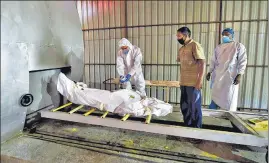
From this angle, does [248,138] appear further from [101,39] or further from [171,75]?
[101,39]

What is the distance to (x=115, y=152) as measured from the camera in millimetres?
1625

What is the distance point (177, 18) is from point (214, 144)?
2867 millimetres

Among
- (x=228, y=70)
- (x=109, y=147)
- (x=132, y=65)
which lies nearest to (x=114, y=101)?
(x=109, y=147)

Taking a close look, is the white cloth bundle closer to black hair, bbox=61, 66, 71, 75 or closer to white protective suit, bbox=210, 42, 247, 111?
black hair, bbox=61, 66, 71, 75

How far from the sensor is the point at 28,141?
1809mm

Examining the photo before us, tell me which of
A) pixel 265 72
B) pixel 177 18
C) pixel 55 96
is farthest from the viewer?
pixel 177 18

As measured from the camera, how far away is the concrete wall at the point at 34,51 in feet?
3.66

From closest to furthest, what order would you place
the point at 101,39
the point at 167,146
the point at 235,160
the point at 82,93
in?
1. the point at 235,160
2. the point at 167,146
3. the point at 82,93
4. the point at 101,39

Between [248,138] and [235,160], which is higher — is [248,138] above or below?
above

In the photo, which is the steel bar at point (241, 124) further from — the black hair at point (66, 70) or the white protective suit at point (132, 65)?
the black hair at point (66, 70)

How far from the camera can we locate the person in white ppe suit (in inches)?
97.7

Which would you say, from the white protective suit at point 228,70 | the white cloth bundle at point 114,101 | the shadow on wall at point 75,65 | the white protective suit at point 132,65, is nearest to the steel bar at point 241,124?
the white protective suit at point 228,70

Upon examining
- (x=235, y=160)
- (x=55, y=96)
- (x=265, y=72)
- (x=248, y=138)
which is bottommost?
(x=235, y=160)

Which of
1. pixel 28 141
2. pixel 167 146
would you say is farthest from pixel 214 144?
pixel 28 141
